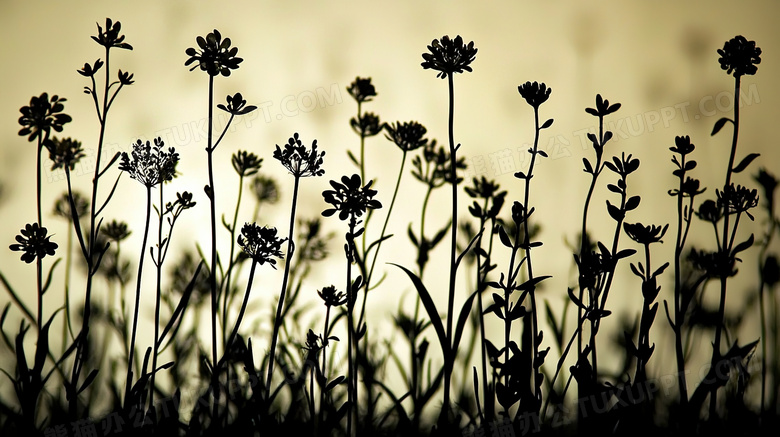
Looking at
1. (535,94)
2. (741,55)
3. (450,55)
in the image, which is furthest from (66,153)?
(741,55)

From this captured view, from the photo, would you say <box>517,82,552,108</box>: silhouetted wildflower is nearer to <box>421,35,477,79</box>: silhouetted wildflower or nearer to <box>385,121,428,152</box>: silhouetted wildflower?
<box>421,35,477,79</box>: silhouetted wildflower

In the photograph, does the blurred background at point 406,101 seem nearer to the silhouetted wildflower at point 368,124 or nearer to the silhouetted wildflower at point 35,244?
the silhouetted wildflower at point 368,124

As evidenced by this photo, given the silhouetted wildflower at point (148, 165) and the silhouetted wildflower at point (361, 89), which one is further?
the silhouetted wildflower at point (361, 89)

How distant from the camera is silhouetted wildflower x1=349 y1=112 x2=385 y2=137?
958mm

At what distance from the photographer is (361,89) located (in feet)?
3.14

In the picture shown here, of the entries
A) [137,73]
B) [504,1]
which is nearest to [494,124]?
[504,1]

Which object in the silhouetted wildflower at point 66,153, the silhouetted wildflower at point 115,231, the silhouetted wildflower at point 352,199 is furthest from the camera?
the silhouetted wildflower at point 115,231

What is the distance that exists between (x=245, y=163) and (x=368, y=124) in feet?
0.80

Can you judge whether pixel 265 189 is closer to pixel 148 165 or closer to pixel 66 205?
pixel 148 165

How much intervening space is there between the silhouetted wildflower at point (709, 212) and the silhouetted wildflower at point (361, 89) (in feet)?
2.13

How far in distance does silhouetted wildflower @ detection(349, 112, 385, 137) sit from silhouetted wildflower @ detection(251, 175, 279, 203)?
20cm

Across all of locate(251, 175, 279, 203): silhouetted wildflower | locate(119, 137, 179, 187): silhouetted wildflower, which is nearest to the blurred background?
locate(251, 175, 279, 203): silhouetted wildflower

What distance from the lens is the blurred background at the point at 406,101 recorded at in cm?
100

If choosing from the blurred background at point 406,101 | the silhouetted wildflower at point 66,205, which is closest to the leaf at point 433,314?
the blurred background at point 406,101
